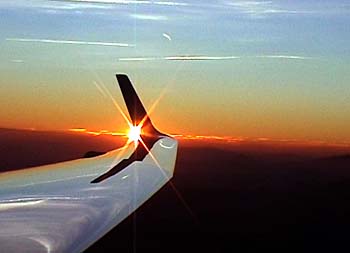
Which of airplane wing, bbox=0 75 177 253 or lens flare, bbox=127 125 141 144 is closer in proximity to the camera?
airplane wing, bbox=0 75 177 253

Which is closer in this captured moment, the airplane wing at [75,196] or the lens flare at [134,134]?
the airplane wing at [75,196]

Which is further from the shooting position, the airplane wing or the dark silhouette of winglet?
the dark silhouette of winglet

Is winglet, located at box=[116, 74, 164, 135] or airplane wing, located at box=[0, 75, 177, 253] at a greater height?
winglet, located at box=[116, 74, 164, 135]

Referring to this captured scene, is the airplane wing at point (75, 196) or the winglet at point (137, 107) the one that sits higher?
the winglet at point (137, 107)

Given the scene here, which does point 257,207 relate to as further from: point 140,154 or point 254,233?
point 140,154

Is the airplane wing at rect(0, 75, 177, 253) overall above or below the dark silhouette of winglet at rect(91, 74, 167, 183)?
below

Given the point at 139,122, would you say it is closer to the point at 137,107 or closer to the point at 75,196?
the point at 137,107

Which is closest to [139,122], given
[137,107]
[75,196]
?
[137,107]

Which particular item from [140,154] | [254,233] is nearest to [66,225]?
[140,154]

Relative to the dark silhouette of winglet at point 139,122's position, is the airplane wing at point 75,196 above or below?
below

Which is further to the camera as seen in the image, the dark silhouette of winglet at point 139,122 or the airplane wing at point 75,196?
the dark silhouette of winglet at point 139,122
